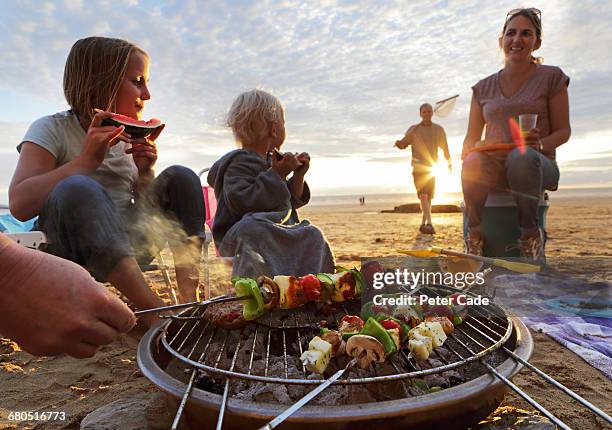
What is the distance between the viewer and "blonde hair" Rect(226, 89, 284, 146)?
3377 mm

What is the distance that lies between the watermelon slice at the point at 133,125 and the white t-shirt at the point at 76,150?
14.3 inches

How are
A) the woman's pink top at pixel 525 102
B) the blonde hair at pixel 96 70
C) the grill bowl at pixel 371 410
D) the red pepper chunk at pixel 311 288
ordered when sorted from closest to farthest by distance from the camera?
the grill bowl at pixel 371 410, the red pepper chunk at pixel 311 288, the blonde hair at pixel 96 70, the woman's pink top at pixel 525 102

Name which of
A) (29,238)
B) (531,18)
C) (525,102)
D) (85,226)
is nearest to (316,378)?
(85,226)

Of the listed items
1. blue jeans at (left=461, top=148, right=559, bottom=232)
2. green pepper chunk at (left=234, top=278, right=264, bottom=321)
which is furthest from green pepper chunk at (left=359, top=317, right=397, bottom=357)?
blue jeans at (left=461, top=148, right=559, bottom=232)

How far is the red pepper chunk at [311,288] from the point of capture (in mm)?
1983

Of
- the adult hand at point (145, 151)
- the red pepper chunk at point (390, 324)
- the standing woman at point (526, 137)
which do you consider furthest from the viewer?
the standing woman at point (526, 137)

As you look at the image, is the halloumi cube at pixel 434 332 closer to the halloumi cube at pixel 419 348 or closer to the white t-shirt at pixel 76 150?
the halloumi cube at pixel 419 348

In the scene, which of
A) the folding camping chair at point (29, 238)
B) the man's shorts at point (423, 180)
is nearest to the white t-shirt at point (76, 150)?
the folding camping chair at point (29, 238)

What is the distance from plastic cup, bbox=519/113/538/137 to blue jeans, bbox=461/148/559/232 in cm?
18

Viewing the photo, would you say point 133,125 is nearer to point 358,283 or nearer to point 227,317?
point 227,317

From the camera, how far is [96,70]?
2627 mm

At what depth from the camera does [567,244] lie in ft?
21.7

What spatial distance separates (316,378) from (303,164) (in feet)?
7.57

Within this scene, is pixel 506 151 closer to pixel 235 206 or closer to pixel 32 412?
pixel 235 206
